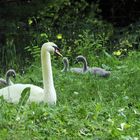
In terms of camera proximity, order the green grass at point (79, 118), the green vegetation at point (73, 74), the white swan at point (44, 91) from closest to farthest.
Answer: the green grass at point (79, 118) → the green vegetation at point (73, 74) → the white swan at point (44, 91)

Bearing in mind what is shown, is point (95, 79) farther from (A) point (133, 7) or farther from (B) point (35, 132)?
(A) point (133, 7)

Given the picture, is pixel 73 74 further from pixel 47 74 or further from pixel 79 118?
pixel 79 118

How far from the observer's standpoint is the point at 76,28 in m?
14.0

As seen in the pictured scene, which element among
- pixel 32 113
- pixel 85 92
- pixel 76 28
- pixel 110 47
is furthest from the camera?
pixel 76 28

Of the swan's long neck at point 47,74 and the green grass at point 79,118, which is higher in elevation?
the swan's long neck at point 47,74

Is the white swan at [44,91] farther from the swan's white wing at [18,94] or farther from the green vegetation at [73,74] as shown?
the green vegetation at [73,74]

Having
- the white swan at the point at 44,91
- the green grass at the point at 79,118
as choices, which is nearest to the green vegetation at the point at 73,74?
the green grass at the point at 79,118

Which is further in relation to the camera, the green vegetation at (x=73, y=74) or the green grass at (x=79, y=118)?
the green vegetation at (x=73, y=74)

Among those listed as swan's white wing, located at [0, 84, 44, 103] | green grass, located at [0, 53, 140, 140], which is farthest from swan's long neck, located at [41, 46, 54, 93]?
green grass, located at [0, 53, 140, 140]

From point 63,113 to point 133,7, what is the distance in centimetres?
1024

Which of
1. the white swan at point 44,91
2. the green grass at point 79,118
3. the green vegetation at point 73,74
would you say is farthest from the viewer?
the white swan at point 44,91

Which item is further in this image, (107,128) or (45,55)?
(45,55)

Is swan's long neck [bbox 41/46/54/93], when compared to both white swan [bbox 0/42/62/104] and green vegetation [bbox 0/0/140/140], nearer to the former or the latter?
white swan [bbox 0/42/62/104]

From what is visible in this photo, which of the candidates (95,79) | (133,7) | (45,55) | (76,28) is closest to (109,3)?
(133,7)
